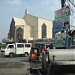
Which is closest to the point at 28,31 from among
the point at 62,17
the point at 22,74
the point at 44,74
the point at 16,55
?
the point at 16,55

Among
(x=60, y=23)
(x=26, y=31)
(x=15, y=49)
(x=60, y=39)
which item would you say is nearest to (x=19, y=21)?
(x=26, y=31)

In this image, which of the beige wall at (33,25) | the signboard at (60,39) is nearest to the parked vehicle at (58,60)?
the signboard at (60,39)

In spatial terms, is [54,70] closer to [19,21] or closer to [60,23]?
[60,23]

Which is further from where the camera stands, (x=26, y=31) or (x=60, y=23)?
(x=26, y=31)

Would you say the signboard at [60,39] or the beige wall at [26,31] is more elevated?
the beige wall at [26,31]

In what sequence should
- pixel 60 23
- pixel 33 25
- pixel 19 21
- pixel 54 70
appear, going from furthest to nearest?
pixel 19 21 < pixel 33 25 < pixel 60 23 < pixel 54 70

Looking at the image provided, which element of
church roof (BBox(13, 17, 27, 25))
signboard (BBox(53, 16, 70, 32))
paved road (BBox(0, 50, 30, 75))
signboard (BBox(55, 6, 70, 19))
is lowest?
paved road (BBox(0, 50, 30, 75))

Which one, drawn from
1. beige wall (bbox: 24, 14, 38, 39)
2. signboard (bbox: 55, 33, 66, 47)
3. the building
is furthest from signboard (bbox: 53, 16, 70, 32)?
beige wall (bbox: 24, 14, 38, 39)

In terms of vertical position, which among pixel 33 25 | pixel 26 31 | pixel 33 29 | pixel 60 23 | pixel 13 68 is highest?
pixel 33 25

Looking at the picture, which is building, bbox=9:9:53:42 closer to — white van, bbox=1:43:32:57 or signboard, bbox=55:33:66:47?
white van, bbox=1:43:32:57

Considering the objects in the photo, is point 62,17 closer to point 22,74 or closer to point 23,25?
point 22,74

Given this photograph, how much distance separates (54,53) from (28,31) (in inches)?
4326

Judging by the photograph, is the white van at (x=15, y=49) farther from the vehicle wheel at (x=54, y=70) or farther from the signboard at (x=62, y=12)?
the vehicle wheel at (x=54, y=70)

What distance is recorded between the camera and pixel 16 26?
117 metres
